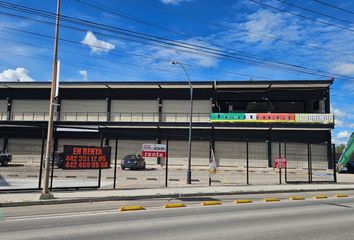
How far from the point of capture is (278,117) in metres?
40.9

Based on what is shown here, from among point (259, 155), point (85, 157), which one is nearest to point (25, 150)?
point (85, 157)

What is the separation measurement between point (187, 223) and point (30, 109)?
42.1 m

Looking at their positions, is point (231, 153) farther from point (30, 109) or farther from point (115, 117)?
point (30, 109)

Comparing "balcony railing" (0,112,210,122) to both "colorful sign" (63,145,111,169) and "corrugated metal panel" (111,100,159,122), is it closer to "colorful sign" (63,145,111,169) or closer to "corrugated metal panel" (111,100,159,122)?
"corrugated metal panel" (111,100,159,122)

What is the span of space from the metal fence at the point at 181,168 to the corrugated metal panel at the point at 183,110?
3156 millimetres

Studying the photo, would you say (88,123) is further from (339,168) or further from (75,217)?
(75,217)

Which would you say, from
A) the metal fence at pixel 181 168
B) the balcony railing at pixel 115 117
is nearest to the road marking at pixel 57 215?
the metal fence at pixel 181 168

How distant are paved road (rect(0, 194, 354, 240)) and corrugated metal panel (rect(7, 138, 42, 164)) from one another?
5.01m

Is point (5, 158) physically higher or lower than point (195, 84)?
lower

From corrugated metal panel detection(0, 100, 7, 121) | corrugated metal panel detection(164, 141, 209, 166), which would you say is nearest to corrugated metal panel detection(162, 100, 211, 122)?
corrugated metal panel detection(164, 141, 209, 166)

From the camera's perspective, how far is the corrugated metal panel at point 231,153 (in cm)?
4197

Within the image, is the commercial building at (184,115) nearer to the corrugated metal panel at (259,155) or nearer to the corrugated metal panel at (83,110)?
the corrugated metal panel at (83,110)

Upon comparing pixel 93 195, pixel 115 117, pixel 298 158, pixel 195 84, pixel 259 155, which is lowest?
pixel 93 195

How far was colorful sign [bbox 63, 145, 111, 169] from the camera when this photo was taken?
15938 millimetres
